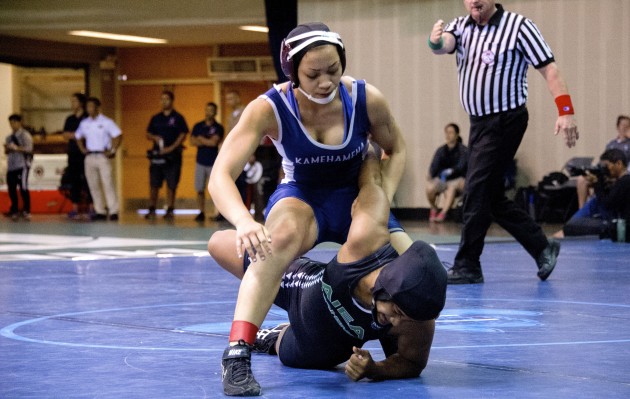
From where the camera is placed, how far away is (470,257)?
6332 mm

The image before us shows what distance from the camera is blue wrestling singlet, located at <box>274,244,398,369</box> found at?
3248 mm

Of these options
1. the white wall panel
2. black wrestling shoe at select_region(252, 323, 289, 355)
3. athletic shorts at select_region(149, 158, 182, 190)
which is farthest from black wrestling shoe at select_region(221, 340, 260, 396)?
athletic shorts at select_region(149, 158, 182, 190)

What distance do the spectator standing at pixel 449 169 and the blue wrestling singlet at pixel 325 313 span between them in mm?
10715

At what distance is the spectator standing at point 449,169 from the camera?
14234mm

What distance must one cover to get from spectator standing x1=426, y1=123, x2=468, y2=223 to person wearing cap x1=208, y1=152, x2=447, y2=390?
10.6 m

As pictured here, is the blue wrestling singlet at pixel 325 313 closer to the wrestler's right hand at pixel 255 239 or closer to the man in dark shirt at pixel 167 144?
the wrestler's right hand at pixel 255 239

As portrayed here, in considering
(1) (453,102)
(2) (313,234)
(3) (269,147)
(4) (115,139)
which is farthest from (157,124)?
(2) (313,234)

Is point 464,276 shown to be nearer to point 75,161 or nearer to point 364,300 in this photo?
point 364,300

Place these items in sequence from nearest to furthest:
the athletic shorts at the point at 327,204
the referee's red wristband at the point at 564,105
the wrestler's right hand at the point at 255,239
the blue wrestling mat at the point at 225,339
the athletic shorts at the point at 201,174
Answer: the wrestler's right hand at the point at 255,239
the blue wrestling mat at the point at 225,339
the athletic shorts at the point at 327,204
the referee's red wristband at the point at 564,105
the athletic shorts at the point at 201,174

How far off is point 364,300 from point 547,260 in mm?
3405

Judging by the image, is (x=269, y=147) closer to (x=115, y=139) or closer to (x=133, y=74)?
(x=115, y=139)

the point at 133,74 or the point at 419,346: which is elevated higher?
the point at 133,74

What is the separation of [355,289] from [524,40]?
11.2 feet

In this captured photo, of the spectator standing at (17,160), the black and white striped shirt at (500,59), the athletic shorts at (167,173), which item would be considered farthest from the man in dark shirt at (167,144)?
the black and white striped shirt at (500,59)
